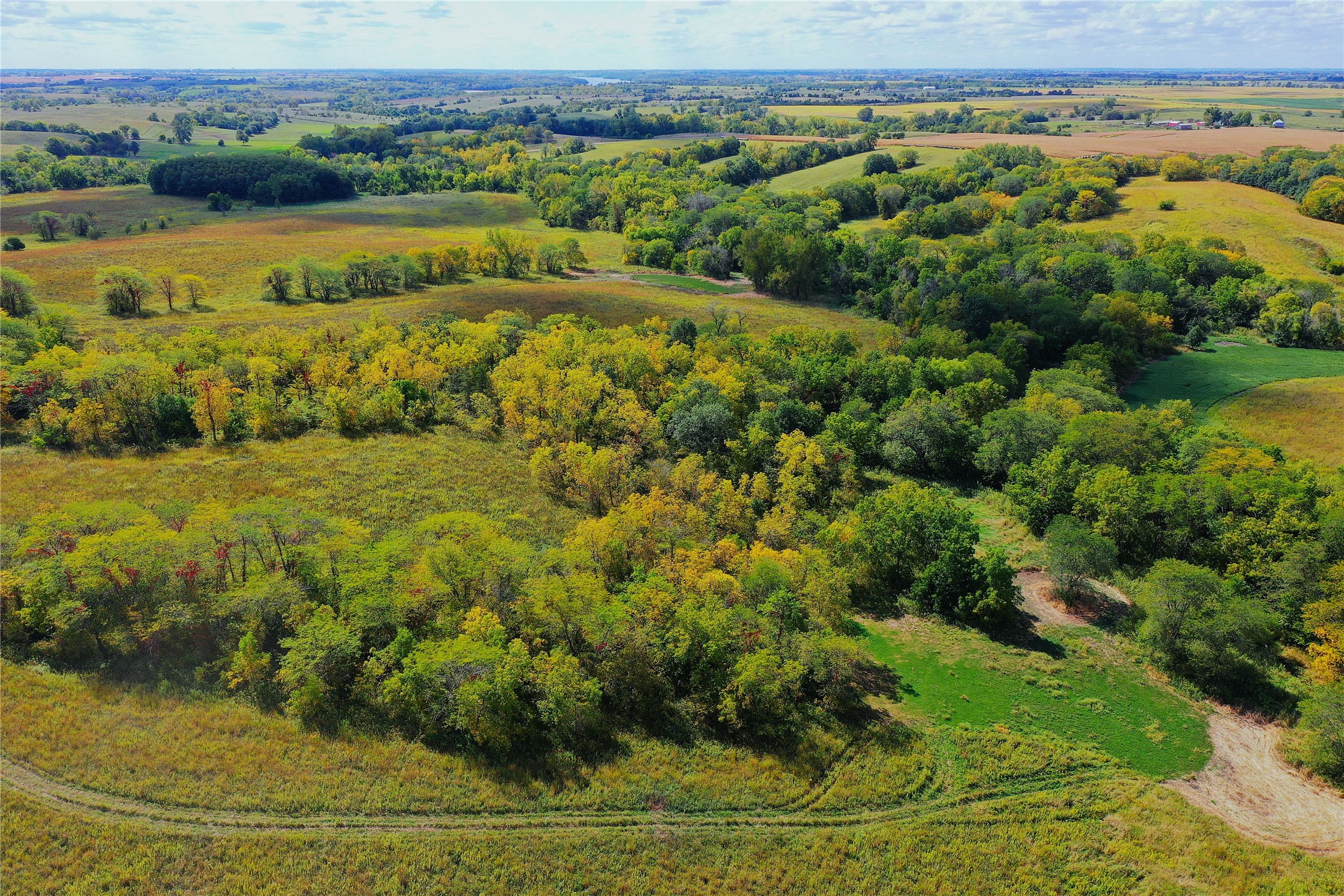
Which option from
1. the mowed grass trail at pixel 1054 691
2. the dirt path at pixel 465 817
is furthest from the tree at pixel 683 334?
the dirt path at pixel 465 817

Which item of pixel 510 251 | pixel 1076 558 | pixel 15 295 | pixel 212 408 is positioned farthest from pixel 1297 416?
pixel 15 295

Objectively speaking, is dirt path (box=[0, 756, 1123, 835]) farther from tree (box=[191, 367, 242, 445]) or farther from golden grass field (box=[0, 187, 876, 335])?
golden grass field (box=[0, 187, 876, 335])

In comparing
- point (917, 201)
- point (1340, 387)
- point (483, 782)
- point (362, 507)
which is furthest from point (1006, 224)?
point (483, 782)

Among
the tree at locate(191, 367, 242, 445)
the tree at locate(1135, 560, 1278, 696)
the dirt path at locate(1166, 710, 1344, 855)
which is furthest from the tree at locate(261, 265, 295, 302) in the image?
the dirt path at locate(1166, 710, 1344, 855)

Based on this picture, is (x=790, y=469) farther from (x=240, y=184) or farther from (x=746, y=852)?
(x=240, y=184)

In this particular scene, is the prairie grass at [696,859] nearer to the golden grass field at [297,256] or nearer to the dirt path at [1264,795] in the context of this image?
the dirt path at [1264,795]

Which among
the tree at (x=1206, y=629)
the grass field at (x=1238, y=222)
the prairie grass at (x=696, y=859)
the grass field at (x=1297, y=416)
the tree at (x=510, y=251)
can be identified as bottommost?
the prairie grass at (x=696, y=859)

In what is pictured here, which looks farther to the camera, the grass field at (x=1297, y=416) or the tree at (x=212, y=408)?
the grass field at (x=1297, y=416)
